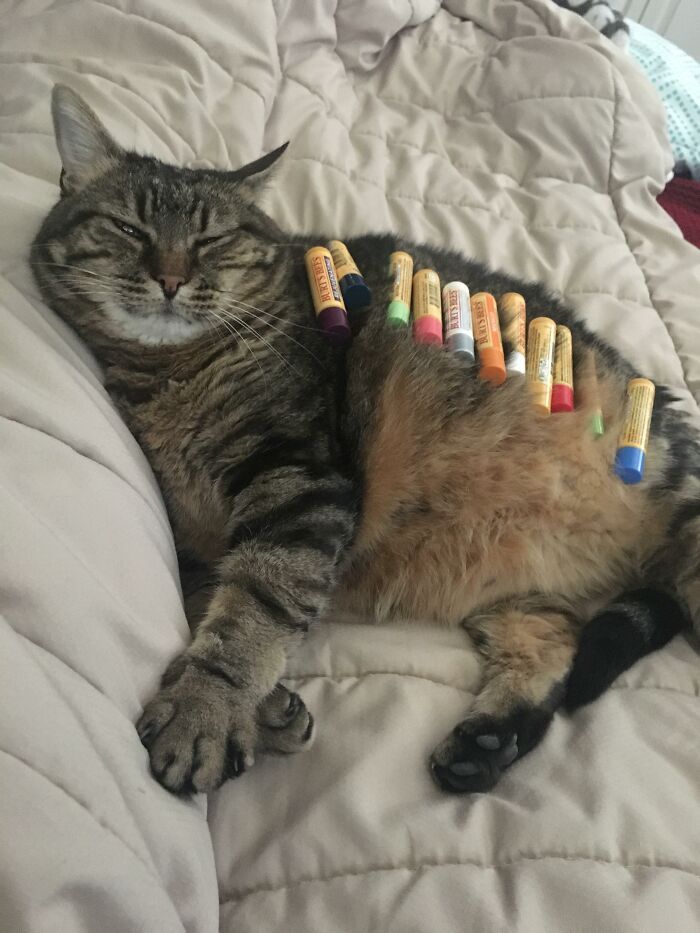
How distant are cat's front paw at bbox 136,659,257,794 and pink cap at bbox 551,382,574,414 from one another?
671 millimetres

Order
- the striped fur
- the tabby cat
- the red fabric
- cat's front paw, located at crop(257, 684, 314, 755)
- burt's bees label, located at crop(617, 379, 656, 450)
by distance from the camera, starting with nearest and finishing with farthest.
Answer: cat's front paw, located at crop(257, 684, 314, 755) < the tabby cat < burt's bees label, located at crop(617, 379, 656, 450) < the red fabric < the striped fur

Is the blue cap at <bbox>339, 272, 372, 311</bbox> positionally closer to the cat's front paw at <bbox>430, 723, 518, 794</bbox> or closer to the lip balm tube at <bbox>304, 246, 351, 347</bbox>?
the lip balm tube at <bbox>304, 246, 351, 347</bbox>

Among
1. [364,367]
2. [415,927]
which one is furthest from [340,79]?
[415,927]

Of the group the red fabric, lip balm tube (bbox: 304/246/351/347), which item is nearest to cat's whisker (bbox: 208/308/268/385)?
lip balm tube (bbox: 304/246/351/347)

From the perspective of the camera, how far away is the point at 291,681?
977 millimetres

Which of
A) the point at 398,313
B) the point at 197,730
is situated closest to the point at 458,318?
the point at 398,313

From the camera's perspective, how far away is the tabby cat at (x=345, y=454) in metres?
1.07

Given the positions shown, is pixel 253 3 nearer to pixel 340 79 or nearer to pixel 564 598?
pixel 340 79

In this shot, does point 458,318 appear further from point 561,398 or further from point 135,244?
point 135,244

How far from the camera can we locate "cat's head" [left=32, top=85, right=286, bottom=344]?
108 cm

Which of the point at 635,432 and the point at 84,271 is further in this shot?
the point at 635,432

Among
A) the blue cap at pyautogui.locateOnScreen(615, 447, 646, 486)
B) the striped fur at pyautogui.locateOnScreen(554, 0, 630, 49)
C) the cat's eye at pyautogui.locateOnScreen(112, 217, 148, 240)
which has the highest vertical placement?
the striped fur at pyautogui.locateOnScreen(554, 0, 630, 49)

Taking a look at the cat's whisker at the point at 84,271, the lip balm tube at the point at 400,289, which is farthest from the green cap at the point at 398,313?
the cat's whisker at the point at 84,271

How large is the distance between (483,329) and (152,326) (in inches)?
21.5
